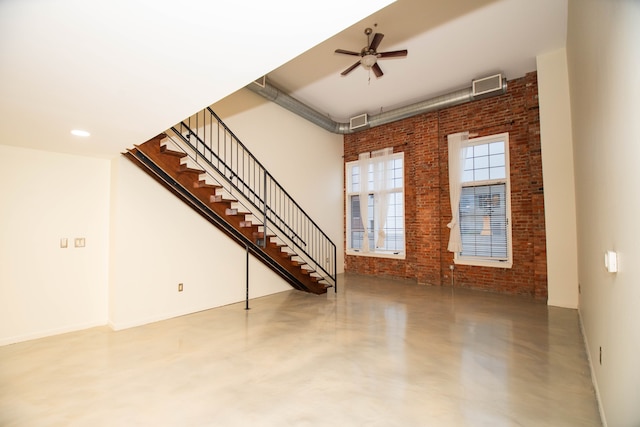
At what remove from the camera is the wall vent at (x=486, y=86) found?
5.41 meters

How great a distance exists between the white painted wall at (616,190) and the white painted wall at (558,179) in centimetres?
269

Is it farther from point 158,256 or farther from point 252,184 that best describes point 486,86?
point 158,256

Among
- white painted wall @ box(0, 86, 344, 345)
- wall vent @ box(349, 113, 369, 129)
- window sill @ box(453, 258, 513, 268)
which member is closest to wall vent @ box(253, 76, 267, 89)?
white painted wall @ box(0, 86, 344, 345)

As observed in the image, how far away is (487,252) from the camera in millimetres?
6074

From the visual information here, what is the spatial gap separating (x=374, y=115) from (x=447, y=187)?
2398 mm

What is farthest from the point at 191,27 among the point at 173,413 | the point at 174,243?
the point at 174,243

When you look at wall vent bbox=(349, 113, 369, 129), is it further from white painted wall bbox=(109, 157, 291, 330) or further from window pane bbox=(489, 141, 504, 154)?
white painted wall bbox=(109, 157, 291, 330)

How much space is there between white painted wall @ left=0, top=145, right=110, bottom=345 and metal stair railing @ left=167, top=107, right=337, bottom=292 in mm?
1415

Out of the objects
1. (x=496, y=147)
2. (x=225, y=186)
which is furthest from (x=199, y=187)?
(x=496, y=147)

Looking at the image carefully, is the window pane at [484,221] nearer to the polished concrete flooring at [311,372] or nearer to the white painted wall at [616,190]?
the polished concrete flooring at [311,372]

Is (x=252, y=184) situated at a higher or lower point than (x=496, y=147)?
lower

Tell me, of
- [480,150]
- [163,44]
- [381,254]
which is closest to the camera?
[163,44]

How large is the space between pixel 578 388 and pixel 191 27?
12.9 ft

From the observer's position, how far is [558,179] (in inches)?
193
